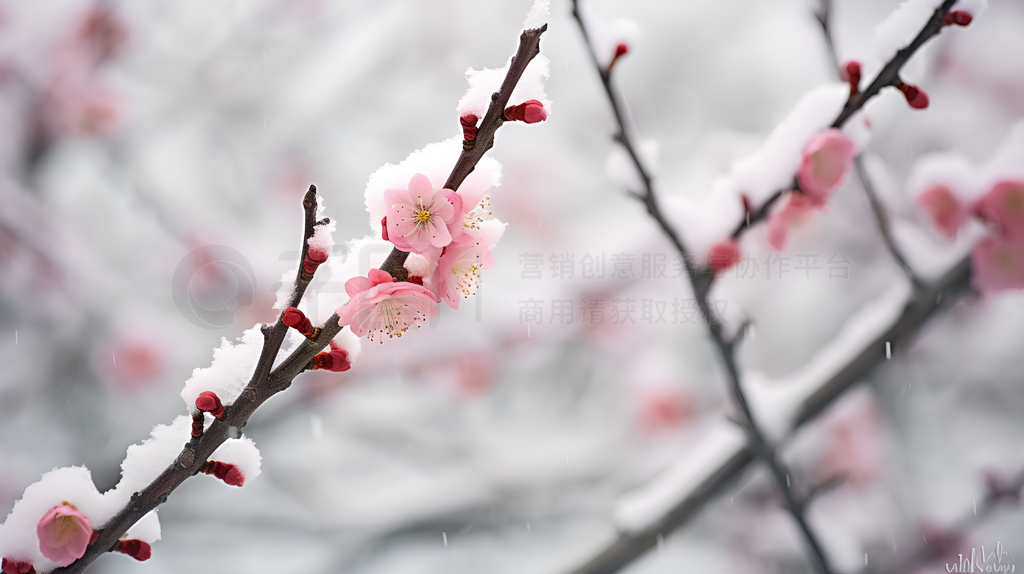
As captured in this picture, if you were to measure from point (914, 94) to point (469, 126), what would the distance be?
0.81 m

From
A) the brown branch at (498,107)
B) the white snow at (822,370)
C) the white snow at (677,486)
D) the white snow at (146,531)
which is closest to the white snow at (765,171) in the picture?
the white snow at (822,370)

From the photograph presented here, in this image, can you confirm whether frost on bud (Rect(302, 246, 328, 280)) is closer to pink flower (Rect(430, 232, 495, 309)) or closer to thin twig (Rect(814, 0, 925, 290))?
pink flower (Rect(430, 232, 495, 309))

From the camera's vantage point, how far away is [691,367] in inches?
120

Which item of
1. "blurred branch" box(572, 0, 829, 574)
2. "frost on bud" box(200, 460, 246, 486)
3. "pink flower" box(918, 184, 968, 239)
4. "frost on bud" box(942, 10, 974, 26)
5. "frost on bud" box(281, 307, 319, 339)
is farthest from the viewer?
"pink flower" box(918, 184, 968, 239)

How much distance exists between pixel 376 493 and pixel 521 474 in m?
0.78

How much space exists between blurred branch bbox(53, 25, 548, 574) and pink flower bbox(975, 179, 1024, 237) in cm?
135

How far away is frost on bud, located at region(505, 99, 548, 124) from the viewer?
1.63 ft

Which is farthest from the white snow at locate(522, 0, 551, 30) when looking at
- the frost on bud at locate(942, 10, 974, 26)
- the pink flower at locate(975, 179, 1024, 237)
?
the pink flower at locate(975, 179, 1024, 237)

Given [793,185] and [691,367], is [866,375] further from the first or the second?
[691,367]

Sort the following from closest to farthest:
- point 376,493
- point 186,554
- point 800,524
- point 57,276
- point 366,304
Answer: point 366,304 → point 800,524 → point 57,276 → point 186,554 → point 376,493

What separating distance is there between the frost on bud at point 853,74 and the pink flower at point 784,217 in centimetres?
32

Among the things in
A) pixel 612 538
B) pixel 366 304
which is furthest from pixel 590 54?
pixel 612 538

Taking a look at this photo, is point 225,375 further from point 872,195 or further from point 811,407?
point 872,195

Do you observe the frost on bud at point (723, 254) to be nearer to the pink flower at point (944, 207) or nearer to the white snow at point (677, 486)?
the white snow at point (677, 486)
